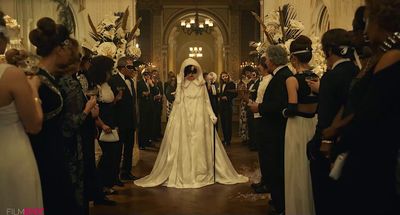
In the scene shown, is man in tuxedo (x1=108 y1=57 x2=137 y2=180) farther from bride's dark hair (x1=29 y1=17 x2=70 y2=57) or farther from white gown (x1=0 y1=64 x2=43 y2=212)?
white gown (x1=0 y1=64 x2=43 y2=212)

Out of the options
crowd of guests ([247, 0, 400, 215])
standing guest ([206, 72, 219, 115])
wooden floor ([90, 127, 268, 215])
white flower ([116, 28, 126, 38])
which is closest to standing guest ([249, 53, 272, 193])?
crowd of guests ([247, 0, 400, 215])

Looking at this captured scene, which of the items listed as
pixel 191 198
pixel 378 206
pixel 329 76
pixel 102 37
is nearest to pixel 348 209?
pixel 378 206

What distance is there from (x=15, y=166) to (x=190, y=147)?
14.9 ft

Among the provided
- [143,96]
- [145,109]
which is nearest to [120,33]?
[143,96]

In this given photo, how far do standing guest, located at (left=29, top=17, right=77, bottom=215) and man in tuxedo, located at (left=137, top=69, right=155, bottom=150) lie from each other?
749cm

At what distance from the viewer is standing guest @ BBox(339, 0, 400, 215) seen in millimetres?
2162

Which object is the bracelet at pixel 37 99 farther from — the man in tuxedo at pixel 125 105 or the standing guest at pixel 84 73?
the man in tuxedo at pixel 125 105

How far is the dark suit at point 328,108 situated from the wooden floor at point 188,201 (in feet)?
5.91

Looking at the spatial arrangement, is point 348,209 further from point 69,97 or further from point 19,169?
point 69,97

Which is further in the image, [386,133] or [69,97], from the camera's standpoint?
[69,97]

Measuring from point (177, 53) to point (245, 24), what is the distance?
1067cm

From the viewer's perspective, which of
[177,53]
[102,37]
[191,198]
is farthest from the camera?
[177,53]

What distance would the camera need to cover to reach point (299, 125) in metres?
4.25

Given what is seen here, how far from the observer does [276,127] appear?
4.88 m
